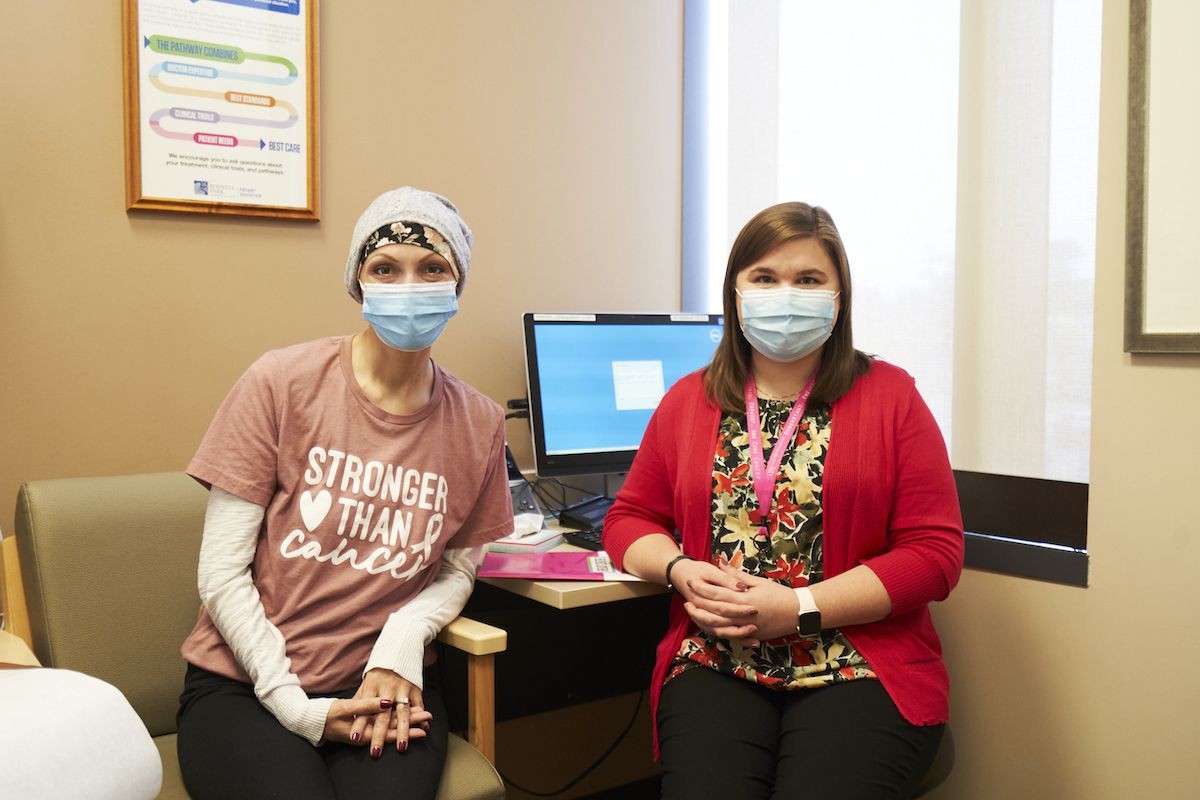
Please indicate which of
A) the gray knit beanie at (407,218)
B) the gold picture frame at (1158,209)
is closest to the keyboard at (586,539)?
the gray knit beanie at (407,218)

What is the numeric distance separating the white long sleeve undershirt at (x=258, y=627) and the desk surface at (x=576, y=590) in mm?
191

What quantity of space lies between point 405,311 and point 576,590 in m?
0.54

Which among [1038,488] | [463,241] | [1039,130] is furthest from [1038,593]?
[463,241]

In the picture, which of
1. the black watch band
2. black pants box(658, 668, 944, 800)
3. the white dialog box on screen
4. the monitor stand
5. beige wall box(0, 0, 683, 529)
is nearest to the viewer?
black pants box(658, 668, 944, 800)

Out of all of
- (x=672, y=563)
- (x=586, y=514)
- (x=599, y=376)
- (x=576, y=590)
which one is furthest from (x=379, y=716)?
(x=599, y=376)

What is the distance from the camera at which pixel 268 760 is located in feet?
4.10

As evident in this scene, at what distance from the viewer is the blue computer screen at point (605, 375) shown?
7.28ft

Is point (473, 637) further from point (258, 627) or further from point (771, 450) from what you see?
point (771, 450)

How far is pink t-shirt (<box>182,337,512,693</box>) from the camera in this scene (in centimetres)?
142

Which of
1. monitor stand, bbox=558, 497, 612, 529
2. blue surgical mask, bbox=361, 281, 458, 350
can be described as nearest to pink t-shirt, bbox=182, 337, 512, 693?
blue surgical mask, bbox=361, 281, 458, 350

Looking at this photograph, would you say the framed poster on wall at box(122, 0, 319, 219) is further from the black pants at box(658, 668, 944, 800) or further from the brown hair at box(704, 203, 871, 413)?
the black pants at box(658, 668, 944, 800)

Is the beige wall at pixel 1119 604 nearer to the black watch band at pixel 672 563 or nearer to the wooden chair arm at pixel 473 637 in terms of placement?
the black watch band at pixel 672 563

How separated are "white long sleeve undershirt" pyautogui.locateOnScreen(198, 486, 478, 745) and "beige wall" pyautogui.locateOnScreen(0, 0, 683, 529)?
0.63 m

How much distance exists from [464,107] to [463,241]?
2.72 ft
